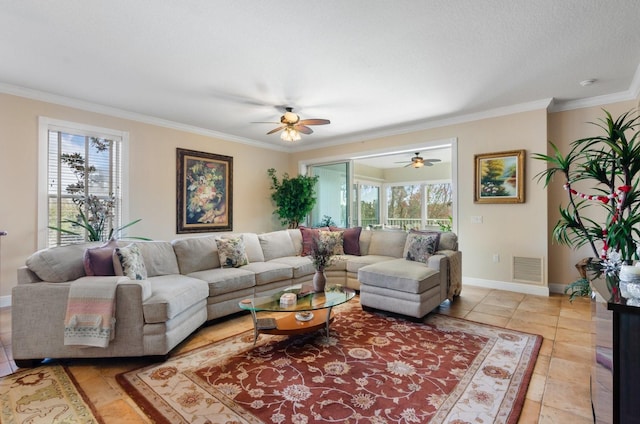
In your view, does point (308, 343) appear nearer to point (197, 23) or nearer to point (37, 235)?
point (197, 23)

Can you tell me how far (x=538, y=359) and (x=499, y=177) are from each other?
287 cm

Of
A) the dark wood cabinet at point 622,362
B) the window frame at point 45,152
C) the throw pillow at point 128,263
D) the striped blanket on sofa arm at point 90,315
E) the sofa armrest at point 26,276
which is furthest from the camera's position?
the window frame at point 45,152

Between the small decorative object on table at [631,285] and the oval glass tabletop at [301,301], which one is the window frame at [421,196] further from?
the small decorative object on table at [631,285]

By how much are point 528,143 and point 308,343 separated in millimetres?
4074

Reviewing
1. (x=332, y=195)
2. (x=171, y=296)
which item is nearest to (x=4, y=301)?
(x=171, y=296)

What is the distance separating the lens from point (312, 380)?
2139 millimetres

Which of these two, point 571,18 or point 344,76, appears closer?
point 571,18

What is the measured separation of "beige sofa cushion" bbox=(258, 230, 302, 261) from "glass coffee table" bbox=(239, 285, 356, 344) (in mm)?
1567

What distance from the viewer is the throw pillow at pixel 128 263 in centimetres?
270

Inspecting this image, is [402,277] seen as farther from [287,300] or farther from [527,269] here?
[527,269]

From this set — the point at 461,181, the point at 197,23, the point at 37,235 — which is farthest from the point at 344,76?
the point at 37,235

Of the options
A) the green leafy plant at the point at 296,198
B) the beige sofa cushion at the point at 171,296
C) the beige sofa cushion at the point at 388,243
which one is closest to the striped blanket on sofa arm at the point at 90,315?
the beige sofa cushion at the point at 171,296

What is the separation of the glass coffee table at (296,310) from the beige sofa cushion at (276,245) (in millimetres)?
1567

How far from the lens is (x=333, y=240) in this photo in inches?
190
